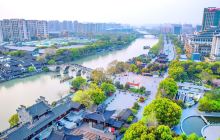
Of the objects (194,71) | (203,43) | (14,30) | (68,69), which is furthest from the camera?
(14,30)

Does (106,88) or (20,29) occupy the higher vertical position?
(20,29)

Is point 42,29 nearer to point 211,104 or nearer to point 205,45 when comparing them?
point 205,45

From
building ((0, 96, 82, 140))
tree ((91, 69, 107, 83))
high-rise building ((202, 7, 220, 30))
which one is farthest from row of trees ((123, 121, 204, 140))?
high-rise building ((202, 7, 220, 30))

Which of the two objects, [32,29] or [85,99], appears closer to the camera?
[85,99]

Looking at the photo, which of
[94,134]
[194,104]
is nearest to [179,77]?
[194,104]

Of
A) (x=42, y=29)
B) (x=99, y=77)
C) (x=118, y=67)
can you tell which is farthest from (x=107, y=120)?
(x=42, y=29)

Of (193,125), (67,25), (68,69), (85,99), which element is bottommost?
(193,125)

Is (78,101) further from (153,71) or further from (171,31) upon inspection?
(171,31)
